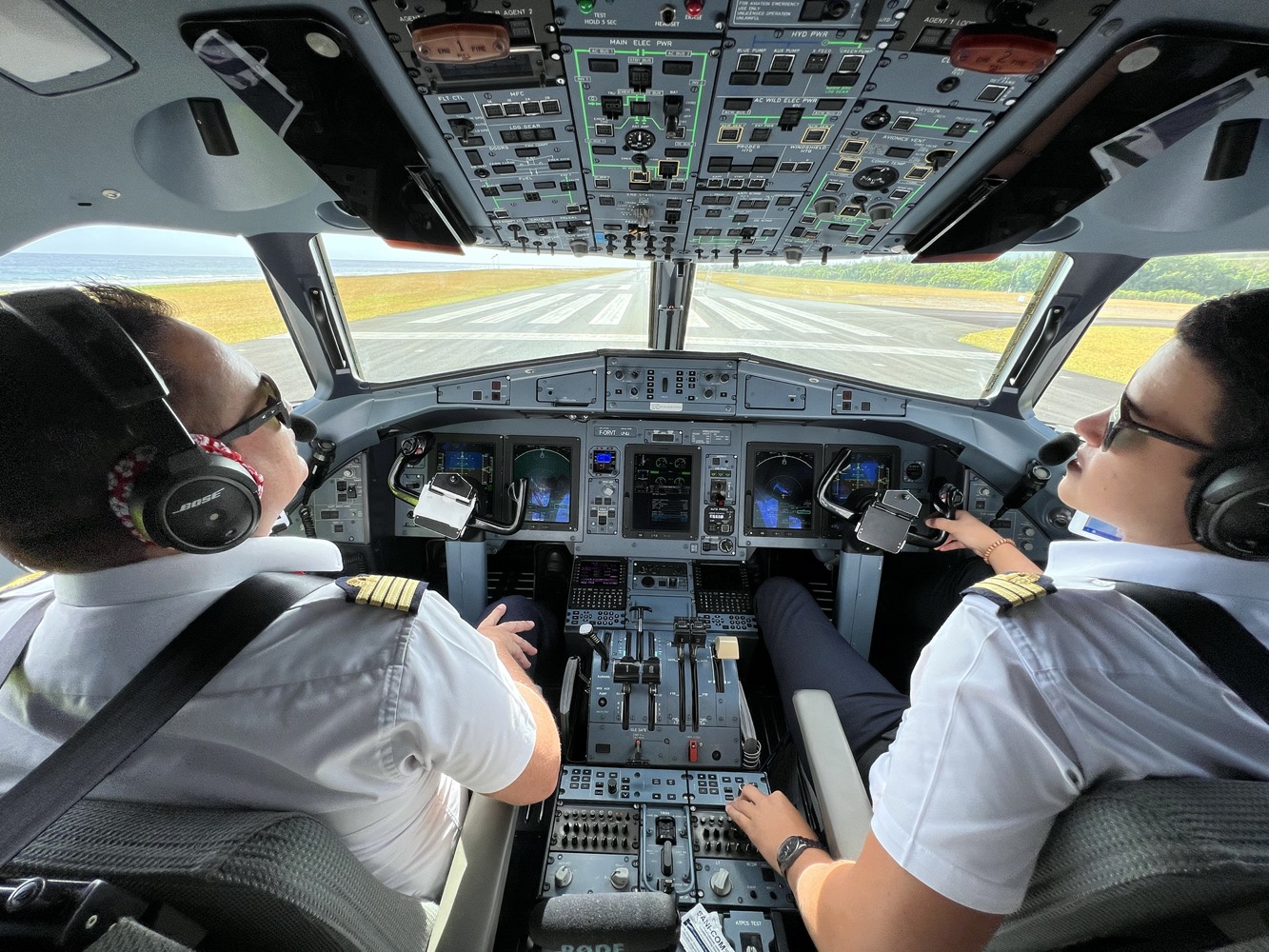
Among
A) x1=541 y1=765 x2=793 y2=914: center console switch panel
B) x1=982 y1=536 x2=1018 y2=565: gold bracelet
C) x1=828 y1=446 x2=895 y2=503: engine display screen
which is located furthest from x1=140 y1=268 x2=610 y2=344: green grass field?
x1=982 y1=536 x2=1018 y2=565: gold bracelet

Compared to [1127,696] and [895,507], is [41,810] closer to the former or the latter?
[1127,696]

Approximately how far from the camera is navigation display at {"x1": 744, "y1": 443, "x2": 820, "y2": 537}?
3.27 metres

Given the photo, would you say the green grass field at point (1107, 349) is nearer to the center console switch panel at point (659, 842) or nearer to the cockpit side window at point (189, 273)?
the center console switch panel at point (659, 842)

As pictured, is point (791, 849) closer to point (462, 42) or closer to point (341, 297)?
point (462, 42)

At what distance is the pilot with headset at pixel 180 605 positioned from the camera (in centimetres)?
73

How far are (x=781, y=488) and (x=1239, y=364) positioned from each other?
2464mm

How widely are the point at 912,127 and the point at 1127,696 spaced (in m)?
1.23

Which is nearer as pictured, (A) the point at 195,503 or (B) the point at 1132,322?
(A) the point at 195,503

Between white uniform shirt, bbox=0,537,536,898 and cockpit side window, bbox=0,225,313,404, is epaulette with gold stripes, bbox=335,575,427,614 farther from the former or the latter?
cockpit side window, bbox=0,225,313,404

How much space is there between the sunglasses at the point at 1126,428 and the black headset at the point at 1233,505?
0.12ft

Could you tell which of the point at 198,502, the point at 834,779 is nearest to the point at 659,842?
the point at 834,779

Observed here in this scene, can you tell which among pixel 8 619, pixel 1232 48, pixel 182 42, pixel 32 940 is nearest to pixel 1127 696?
pixel 1232 48

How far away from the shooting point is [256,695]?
0.82 metres

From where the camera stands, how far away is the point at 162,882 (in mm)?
637
